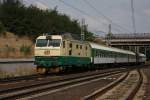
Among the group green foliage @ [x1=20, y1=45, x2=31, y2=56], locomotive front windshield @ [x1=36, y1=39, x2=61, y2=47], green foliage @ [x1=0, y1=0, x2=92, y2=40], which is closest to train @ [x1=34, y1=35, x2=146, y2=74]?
locomotive front windshield @ [x1=36, y1=39, x2=61, y2=47]

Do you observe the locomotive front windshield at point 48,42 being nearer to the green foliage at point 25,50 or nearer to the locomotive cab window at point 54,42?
the locomotive cab window at point 54,42

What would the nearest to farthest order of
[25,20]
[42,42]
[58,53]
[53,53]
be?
[58,53], [53,53], [42,42], [25,20]

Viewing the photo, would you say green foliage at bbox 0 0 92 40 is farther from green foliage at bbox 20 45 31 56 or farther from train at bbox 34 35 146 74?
train at bbox 34 35 146 74

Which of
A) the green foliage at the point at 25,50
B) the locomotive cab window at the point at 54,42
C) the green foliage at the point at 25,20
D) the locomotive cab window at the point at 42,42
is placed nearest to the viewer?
the locomotive cab window at the point at 54,42

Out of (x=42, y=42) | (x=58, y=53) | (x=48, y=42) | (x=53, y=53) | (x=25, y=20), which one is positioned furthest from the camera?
(x=25, y=20)

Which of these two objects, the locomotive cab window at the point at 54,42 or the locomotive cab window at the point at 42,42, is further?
the locomotive cab window at the point at 42,42

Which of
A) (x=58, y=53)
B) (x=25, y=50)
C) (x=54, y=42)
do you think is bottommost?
(x=58, y=53)

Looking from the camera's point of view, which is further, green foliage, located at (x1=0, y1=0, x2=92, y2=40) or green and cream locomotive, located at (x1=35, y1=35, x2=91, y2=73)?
green foliage, located at (x1=0, y1=0, x2=92, y2=40)

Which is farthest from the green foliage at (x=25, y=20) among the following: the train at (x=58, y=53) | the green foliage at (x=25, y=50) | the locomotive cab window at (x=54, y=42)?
the locomotive cab window at (x=54, y=42)

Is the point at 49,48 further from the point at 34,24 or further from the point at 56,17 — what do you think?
the point at 56,17

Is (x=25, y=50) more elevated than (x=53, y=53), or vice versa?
(x=25, y=50)

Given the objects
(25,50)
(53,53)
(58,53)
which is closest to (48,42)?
(53,53)

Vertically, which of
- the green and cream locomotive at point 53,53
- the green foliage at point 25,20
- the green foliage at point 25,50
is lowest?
the green and cream locomotive at point 53,53

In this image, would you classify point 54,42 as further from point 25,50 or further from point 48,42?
point 25,50
